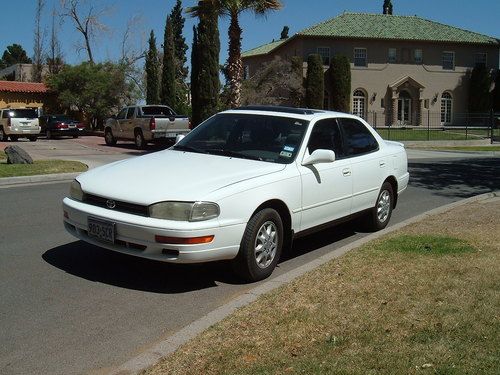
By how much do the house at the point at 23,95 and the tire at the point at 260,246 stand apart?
4173 cm

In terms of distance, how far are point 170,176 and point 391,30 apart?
48.8m

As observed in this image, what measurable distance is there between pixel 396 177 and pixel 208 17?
17.7 m

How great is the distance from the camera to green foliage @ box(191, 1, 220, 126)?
24.8m

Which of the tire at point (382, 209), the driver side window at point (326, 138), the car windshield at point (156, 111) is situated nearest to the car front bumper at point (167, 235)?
the driver side window at point (326, 138)

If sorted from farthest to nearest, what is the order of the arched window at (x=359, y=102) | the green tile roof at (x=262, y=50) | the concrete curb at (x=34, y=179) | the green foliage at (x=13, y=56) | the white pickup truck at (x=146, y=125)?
the green foliage at (x=13, y=56) < the green tile roof at (x=262, y=50) < the arched window at (x=359, y=102) < the white pickup truck at (x=146, y=125) < the concrete curb at (x=34, y=179)

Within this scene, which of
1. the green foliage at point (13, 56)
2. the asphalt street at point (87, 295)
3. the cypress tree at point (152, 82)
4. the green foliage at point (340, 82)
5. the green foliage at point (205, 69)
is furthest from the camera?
the green foliage at point (13, 56)

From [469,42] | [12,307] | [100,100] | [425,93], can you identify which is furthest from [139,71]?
[12,307]

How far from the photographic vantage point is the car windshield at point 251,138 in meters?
6.36

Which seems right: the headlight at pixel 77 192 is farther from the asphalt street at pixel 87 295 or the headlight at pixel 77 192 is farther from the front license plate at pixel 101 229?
the asphalt street at pixel 87 295

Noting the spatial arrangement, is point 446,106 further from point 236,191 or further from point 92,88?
point 236,191

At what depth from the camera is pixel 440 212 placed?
945 cm

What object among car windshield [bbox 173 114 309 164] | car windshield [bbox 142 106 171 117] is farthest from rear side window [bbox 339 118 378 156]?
car windshield [bbox 142 106 171 117]

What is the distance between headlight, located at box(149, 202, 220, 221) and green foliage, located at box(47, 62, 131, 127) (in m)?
38.0

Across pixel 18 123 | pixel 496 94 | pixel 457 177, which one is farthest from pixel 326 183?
pixel 496 94
